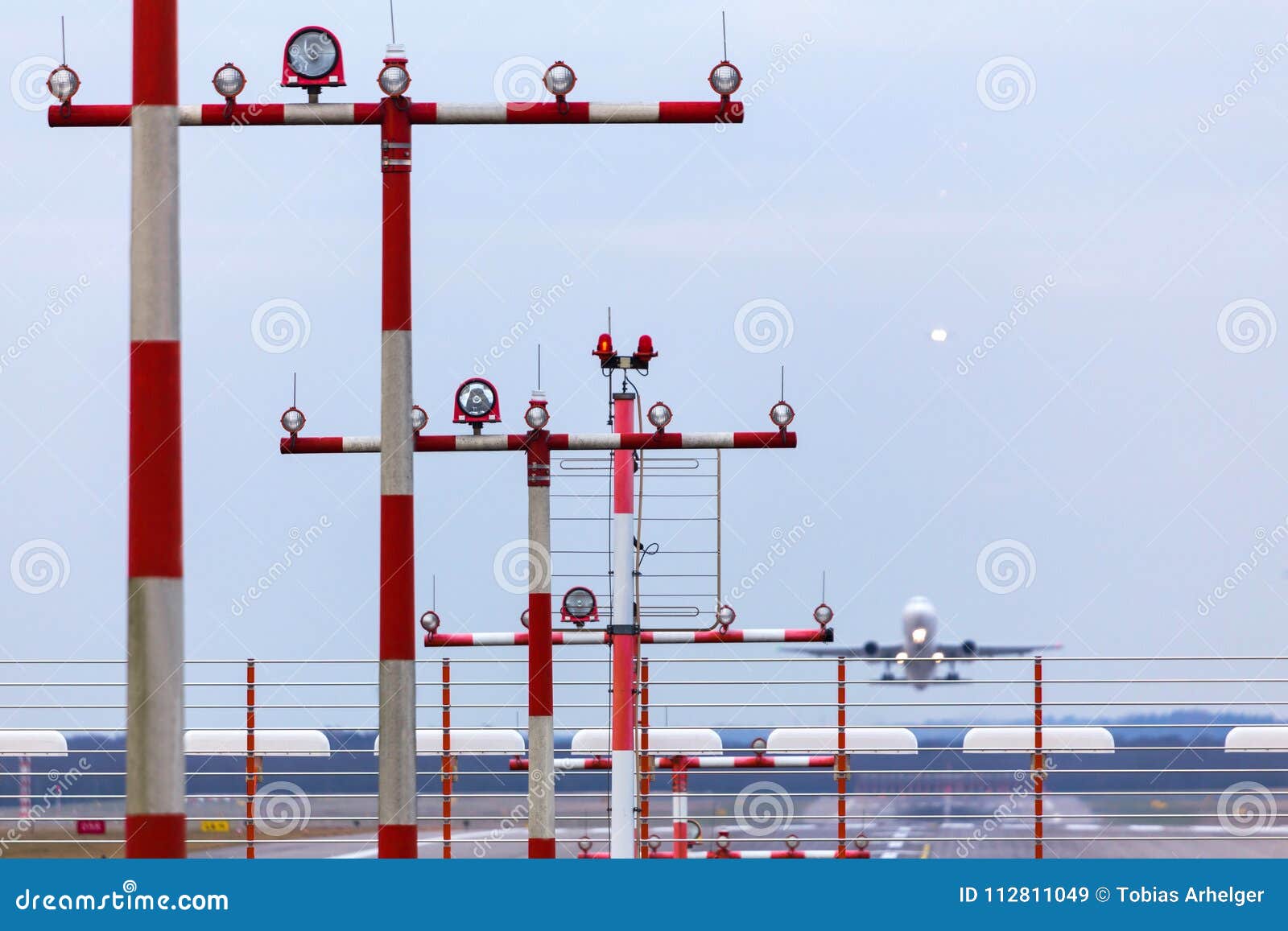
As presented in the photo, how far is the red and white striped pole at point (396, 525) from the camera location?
7.07 metres

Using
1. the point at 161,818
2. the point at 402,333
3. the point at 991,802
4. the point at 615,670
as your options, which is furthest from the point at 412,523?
the point at 991,802

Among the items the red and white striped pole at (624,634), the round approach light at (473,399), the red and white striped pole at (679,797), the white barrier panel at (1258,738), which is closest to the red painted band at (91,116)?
the round approach light at (473,399)

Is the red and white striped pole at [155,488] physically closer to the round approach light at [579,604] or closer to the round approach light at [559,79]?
the round approach light at [559,79]

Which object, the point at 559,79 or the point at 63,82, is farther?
the point at 559,79

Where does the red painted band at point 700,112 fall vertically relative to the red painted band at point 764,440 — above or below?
above

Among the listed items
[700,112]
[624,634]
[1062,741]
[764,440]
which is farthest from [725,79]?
[1062,741]

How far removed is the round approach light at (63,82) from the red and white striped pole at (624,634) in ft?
18.4

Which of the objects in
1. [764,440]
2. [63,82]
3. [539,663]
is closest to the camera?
[63,82]

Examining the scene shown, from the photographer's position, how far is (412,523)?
7.34m

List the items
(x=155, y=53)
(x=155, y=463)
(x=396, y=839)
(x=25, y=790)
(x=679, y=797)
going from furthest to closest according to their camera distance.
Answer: (x=25, y=790) → (x=679, y=797) → (x=396, y=839) → (x=155, y=53) → (x=155, y=463)

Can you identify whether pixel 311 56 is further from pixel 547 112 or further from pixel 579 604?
pixel 579 604

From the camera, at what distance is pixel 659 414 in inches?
441

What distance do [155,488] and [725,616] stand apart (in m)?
8.90
